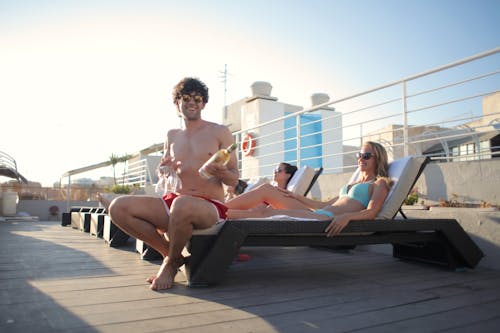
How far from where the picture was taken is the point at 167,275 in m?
1.93

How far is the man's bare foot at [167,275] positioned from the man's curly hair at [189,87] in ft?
3.42

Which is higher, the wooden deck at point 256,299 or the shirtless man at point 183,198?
the shirtless man at point 183,198

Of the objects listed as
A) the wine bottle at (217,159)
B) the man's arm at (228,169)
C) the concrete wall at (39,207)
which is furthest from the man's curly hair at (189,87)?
the concrete wall at (39,207)

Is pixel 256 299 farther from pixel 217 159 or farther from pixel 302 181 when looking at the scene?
pixel 302 181

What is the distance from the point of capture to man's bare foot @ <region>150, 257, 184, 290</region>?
6.20 ft

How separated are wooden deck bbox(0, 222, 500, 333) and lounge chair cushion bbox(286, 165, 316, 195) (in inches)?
49.0

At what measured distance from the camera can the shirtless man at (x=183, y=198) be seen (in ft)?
6.17

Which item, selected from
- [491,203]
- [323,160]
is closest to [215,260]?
[491,203]

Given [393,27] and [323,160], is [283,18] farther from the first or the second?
[323,160]

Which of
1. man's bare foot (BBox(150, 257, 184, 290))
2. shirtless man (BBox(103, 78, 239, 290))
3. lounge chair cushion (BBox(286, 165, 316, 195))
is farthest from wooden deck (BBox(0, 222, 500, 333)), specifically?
lounge chair cushion (BBox(286, 165, 316, 195))

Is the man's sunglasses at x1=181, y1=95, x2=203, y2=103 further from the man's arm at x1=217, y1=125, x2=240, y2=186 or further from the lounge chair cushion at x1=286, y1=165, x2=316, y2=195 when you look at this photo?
the lounge chair cushion at x1=286, y1=165, x2=316, y2=195

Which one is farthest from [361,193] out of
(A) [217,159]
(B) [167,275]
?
(B) [167,275]

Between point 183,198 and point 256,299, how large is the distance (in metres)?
0.64

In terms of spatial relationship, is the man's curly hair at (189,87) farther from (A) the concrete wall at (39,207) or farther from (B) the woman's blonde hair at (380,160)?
(A) the concrete wall at (39,207)
